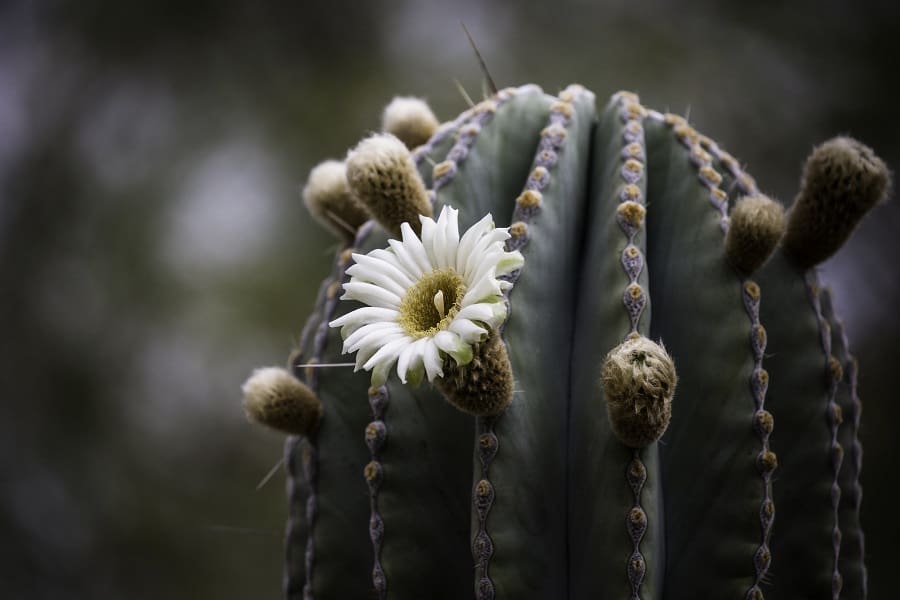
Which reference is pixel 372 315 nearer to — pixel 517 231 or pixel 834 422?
pixel 517 231

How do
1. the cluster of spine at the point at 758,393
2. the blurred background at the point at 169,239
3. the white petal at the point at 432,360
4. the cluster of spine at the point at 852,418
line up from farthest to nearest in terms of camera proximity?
the blurred background at the point at 169,239, the cluster of spine at the point at 852,418, the cluster of spine at the point at 758,393, the white petal at the point at 432,360

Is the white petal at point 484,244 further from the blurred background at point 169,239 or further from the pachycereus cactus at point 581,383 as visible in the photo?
the blurred background at point 169,239

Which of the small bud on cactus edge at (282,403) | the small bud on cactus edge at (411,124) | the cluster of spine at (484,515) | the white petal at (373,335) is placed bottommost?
the cluster of spine at (484,515)

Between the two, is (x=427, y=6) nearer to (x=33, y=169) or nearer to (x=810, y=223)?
(x=33, y=169)

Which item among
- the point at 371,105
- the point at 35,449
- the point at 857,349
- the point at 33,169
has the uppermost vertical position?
the point at 371,105

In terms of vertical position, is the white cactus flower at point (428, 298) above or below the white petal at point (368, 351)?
above

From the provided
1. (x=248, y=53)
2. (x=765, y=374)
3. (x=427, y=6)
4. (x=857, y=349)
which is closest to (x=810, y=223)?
(x=765, y=374)

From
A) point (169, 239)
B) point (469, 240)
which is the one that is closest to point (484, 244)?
point (469, 240)

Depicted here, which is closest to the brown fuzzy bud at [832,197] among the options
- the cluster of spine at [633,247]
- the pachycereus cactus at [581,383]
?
the pachycereus cactus at [581,383]
